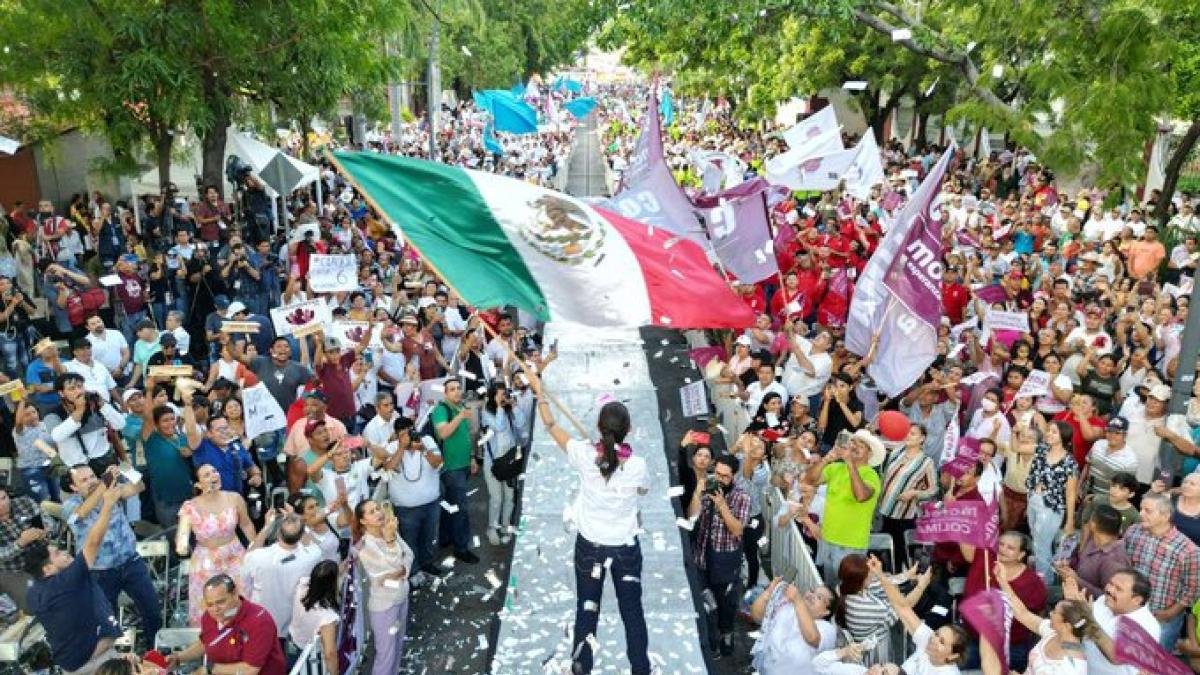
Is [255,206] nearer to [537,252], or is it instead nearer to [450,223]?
[450,223]

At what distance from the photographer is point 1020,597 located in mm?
6188

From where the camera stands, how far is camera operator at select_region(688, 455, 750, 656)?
23.1ft

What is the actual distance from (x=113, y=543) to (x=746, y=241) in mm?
7753

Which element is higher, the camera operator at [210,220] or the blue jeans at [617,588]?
the camera operator at [210,220]

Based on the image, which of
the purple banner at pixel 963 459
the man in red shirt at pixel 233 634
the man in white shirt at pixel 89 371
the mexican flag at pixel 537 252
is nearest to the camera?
the man in red shirt at pixel 233 634

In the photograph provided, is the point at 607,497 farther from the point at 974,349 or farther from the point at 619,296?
the point at 974,349

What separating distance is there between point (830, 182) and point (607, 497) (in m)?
11.5

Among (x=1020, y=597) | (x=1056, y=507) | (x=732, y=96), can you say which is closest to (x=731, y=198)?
(x=1056, y=507)

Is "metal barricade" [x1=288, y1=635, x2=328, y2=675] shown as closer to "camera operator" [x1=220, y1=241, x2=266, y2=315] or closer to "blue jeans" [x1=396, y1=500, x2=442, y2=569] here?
"blue jeans" [x1=396, y1=500, x2=442, y2=569]

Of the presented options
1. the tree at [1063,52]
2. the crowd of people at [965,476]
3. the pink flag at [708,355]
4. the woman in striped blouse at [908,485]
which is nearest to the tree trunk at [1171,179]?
the tree at [1063,52]

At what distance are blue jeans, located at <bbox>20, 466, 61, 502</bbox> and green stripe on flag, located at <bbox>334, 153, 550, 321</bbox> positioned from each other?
4.20m

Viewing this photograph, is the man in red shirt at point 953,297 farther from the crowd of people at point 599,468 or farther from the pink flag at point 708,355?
the pink flag at point 708,355

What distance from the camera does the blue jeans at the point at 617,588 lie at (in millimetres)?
6066

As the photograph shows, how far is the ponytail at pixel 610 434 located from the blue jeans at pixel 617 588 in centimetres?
57
